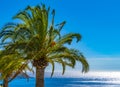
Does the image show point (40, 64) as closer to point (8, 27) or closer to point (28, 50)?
point (28, 50)

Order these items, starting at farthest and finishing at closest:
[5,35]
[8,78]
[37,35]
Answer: [8,78], [5,35], [37,35]

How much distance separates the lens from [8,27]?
33469mm

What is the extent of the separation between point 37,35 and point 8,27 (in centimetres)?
346

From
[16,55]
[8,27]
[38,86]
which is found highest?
[8,27]

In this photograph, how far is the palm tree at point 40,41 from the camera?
3138 centimetres

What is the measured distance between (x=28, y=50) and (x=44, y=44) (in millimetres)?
1412

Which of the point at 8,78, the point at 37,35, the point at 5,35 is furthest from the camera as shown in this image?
the point at 8,78

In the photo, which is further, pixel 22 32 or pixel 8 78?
pixel 8 78

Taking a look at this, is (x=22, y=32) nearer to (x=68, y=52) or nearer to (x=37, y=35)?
(x=37, y=35)

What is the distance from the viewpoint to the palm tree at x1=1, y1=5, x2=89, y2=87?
103 ft

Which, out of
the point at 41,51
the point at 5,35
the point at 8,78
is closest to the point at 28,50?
the point at 41,51

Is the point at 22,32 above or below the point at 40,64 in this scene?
above

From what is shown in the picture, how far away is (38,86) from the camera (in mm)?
32688

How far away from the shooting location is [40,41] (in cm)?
3148
